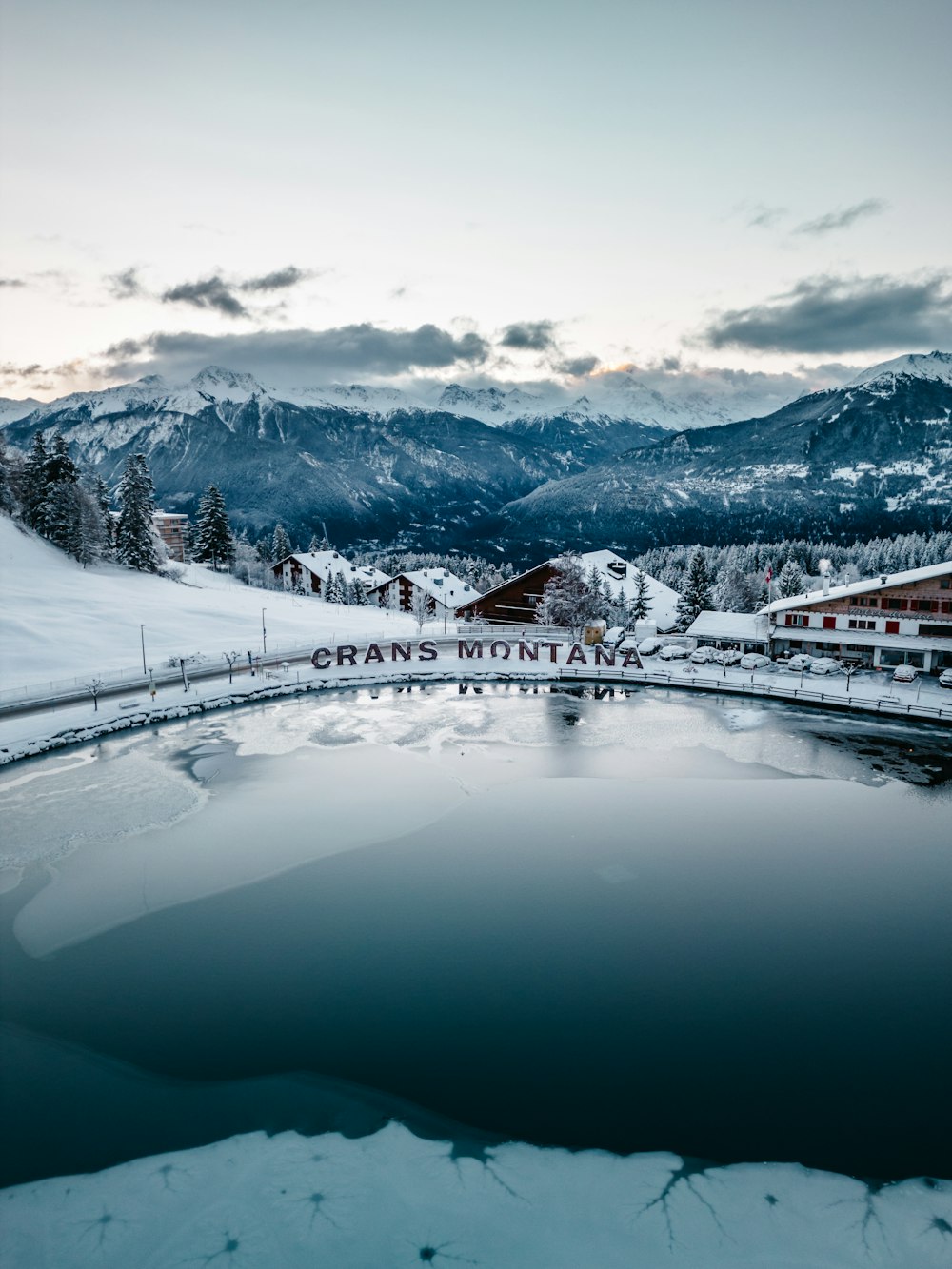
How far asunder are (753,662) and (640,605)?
98.3 ft

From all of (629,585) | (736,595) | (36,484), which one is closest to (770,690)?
(629,585)

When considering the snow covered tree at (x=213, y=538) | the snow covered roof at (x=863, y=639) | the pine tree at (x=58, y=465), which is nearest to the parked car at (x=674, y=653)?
the snow covered roof at (x=863, y=639)

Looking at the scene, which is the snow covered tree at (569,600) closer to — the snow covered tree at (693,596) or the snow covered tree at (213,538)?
the snow covered tree at (693,596)

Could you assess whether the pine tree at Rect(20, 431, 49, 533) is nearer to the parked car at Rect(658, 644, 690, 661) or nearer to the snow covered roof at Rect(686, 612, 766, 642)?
the parked car at Rect(658, 644, 690, 661)

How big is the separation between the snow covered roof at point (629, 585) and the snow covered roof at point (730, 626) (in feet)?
61.4

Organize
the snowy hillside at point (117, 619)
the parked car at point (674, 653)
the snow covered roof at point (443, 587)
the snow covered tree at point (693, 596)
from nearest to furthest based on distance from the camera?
1. the snowy hillside at point (117, 619)
2. the parked car at point (674, 653)
3. the snow covered tree at point (693, 596)
4. the snow covered roof at point (443, 587)

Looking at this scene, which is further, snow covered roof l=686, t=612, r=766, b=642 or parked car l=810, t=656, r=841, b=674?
snow covered roof l=686, t=612, r=766, b=642

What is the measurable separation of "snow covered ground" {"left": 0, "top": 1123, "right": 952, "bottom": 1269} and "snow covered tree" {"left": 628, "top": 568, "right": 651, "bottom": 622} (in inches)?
2820

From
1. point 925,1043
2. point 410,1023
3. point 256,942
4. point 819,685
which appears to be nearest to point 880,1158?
point 925,1043

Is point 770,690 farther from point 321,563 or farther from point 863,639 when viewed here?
point 321,563

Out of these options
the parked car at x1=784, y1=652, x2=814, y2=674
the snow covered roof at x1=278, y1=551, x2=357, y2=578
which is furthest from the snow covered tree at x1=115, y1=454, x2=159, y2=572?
the parked car at x1=784, y1=652, x2=814, y2=674

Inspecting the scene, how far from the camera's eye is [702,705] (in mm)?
48188

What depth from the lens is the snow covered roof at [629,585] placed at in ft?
291

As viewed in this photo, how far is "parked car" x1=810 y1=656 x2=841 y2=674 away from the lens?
53.1 m
